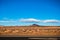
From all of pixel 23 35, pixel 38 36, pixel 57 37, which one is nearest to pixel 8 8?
pixel 23 35

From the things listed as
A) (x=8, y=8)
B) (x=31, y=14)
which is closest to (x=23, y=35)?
(x=31, y=14)

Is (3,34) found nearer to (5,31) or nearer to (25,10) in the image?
(5,31)

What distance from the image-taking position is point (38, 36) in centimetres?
248

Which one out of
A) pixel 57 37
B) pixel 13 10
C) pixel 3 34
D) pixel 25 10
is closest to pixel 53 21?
pixel 57 37

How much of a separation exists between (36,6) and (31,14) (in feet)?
0.65

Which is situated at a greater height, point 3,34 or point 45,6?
point 45,6

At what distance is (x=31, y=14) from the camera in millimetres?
2594

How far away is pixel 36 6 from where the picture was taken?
2611 mm

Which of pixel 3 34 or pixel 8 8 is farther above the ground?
pixel 8 8

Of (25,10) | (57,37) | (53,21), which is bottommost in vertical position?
(57,37)

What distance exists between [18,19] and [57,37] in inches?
33.9

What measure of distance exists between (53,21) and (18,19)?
72 cm

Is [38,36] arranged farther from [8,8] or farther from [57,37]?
[8,8]

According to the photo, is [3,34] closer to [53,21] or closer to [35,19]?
[35,19]
